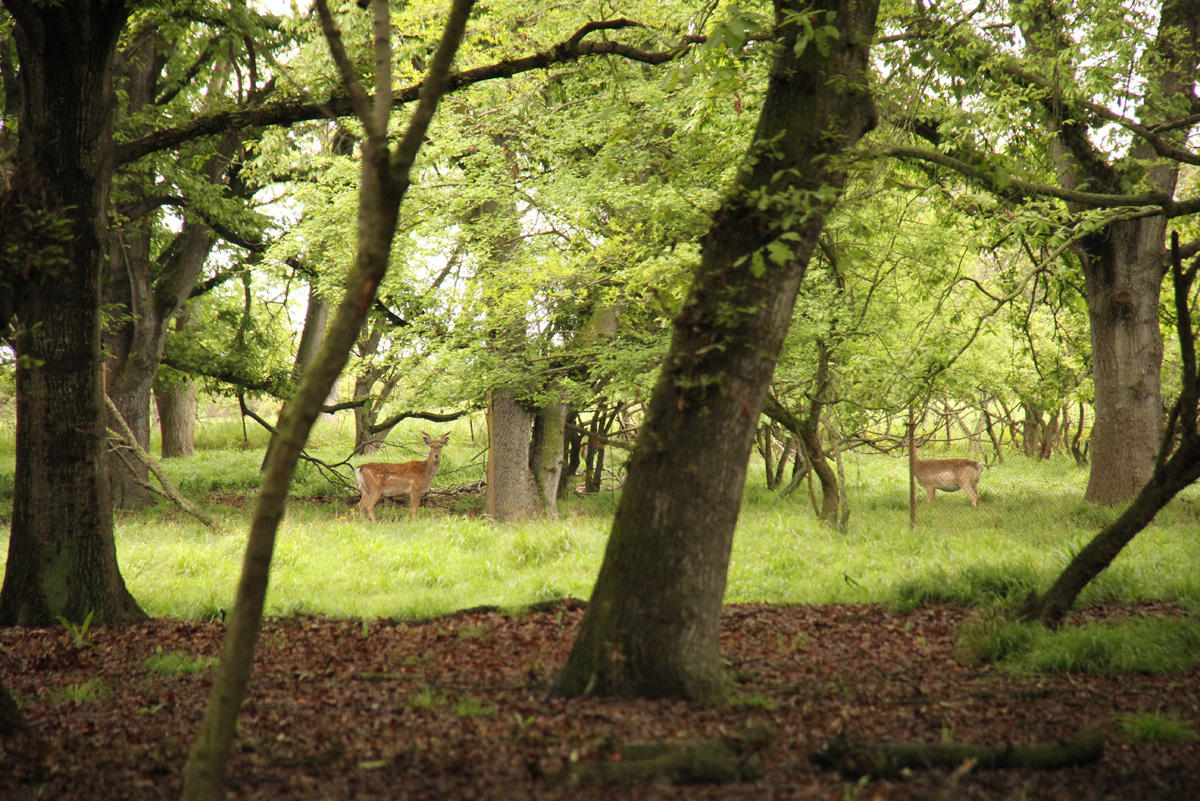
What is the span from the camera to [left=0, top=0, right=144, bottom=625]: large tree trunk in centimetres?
714

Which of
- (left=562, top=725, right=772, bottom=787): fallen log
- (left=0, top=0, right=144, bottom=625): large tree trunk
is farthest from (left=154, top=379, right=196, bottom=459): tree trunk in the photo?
(left=562, top=725, right=772, bottom=787): fallen log

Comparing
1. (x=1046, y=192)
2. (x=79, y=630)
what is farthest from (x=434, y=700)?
(x=1046, y=192)

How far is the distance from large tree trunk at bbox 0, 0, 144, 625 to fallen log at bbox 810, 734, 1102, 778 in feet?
20.3

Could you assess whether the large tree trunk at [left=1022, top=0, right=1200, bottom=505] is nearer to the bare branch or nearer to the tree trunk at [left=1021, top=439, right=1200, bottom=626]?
the tree trunk at [left=1021, top=439, right=1200, bottom=626]

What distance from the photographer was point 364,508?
16828 millimetres

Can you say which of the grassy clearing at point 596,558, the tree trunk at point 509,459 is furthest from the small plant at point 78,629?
the tree trunk at point 509,459

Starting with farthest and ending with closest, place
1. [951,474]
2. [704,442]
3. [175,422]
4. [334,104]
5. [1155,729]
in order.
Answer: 1. [175,422]
2. [951,474]
3. [334,104]
4. [704,442]
5. [1155,729]

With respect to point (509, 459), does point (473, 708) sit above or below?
below

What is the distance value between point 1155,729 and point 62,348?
25.5 ft

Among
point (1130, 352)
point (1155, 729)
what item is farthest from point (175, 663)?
point (1130, 352)

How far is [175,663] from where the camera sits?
6164 millimetres

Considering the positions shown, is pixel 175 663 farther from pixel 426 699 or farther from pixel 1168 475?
pixel 1168 475

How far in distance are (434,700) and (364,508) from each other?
1244cm

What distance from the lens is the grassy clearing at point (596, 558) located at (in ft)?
26.7
